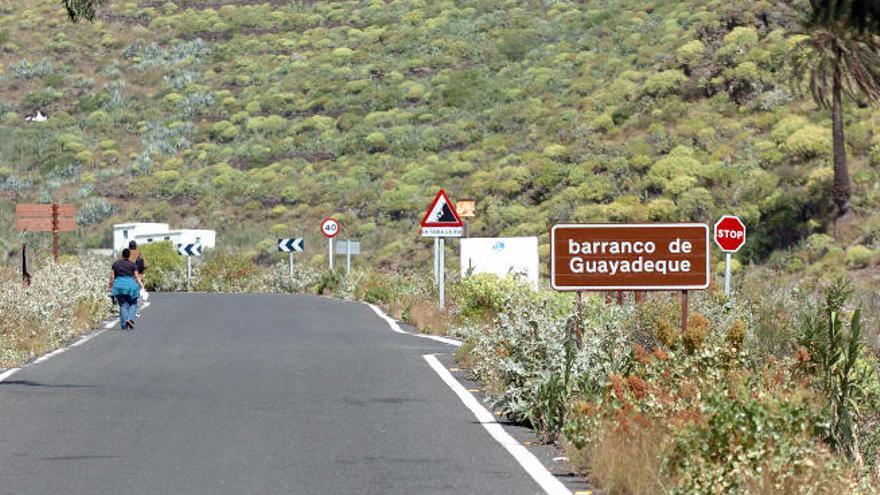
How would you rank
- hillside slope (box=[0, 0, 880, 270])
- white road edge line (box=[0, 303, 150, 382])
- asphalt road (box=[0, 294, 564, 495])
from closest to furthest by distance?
asphalt road (box=[0, 294, 564, 495])
white road edge line (box=[0, 303, 150, 382])
hillside slope (box=[0, 0, 880, 270])

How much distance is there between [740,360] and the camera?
10.3 m

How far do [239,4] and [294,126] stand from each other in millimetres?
26147

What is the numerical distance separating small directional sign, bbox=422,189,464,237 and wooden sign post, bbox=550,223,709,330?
1227 cm

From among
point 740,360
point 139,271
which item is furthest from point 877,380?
point 139,271

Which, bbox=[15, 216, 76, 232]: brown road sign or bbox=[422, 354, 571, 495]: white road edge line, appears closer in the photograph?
bbox=[422, 354, 571, 495]: white road edge line

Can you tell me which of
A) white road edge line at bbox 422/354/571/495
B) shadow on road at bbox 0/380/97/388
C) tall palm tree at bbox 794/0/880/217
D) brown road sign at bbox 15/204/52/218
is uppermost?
tall palm tree at bbox 794/0/880/217

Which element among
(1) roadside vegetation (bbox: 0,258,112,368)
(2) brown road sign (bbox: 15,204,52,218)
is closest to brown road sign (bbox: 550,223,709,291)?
(1) roadside vegetation (bbox: 0,258,112,368)

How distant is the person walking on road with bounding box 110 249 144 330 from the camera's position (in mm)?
24516

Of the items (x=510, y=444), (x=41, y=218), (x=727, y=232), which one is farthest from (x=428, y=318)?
(x=510, y=444)

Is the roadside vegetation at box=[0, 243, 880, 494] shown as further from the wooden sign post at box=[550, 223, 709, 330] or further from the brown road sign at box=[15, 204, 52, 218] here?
the brown road sign at box=[15, 204, 52, 218]

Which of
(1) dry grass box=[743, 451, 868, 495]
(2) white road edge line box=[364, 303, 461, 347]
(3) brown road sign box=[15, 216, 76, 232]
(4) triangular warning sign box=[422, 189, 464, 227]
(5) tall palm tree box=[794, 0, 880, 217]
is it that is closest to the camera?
(1) dry grass box=[743, 451, 868, 495]

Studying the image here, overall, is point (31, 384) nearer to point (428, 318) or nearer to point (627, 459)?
point (627, 459)

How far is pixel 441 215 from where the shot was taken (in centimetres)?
2547

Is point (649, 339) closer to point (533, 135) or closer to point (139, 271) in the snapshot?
point (139, 271)
